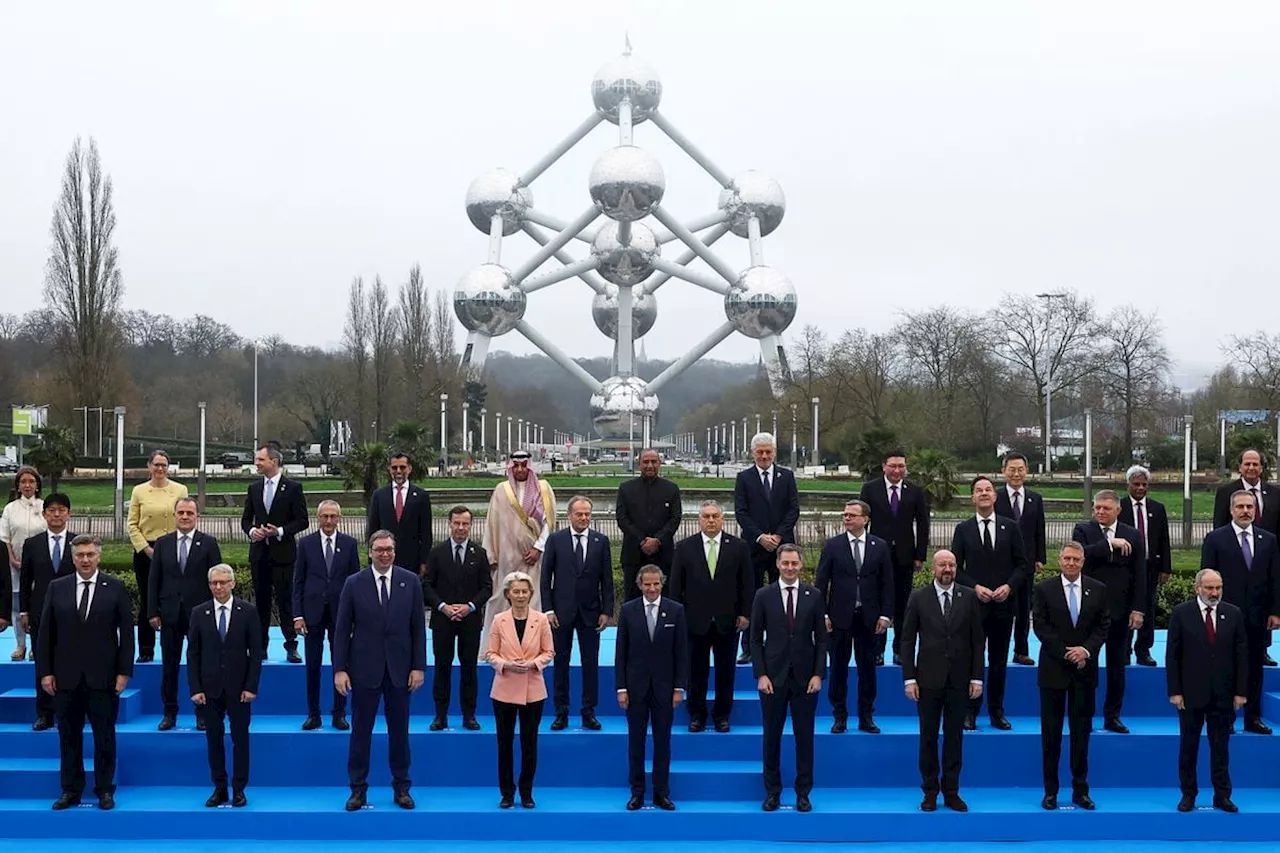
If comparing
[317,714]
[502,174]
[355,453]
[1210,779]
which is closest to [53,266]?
[502,174]

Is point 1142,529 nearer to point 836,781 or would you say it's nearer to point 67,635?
point 836,781

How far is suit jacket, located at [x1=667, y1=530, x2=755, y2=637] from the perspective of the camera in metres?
8.24

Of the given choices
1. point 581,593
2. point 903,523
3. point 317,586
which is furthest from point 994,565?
point 317,586

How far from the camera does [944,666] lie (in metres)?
7.37

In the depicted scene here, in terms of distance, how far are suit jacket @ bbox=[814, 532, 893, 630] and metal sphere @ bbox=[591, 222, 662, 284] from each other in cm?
3581

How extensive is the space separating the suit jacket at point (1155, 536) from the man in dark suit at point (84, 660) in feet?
21.0

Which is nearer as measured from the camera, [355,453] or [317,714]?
[317,714]

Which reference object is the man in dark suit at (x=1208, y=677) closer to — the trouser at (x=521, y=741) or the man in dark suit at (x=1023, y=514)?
the man in dark suit at (x=1023, y=514)

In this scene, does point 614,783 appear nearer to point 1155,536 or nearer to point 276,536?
point 276,536

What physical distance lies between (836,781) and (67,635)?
15.0 feet

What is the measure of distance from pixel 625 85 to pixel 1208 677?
37624 mm

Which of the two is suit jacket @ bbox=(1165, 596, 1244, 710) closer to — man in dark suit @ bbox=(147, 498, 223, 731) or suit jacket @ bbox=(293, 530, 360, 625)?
suit jacket @ bbox=(293, 530, 360, 625)

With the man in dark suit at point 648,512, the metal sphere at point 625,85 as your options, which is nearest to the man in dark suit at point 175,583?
the man in dark suit at point 648,512

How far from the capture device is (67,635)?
24.5ft
